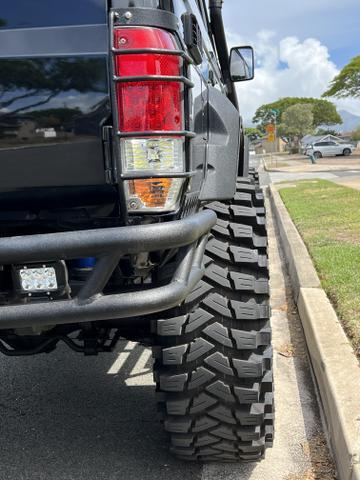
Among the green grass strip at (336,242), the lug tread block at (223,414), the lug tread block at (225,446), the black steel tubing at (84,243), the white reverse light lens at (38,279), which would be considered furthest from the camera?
the green grass strip at (336,242)

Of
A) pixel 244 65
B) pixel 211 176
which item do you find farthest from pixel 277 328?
pixel 211 176

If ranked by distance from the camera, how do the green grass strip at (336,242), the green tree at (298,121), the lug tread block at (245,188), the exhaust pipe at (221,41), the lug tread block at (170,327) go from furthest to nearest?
1. the green tree at (298,121)
2. the green grass strip at (336,242)
3. the exhaust pipe at (221,41)
4. the lug tread block at (245,188)
5. the lug tread block at (170,327)

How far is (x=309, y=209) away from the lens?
972 centimetres

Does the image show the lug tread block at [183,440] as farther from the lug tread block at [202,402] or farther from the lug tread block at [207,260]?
the lug tread block at [207,260]

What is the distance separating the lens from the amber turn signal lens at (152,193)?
1.71m

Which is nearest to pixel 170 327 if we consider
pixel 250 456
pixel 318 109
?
pixel 250 456

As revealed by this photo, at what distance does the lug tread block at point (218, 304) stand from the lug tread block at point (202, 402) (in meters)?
0.35

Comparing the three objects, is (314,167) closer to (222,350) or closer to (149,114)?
(222,350)

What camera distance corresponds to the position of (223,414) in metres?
2.18

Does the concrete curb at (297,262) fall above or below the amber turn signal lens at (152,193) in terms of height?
below

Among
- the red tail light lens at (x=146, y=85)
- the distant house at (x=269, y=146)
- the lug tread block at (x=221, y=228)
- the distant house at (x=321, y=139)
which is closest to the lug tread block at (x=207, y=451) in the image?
the lug tread block at (x=221, y=228)

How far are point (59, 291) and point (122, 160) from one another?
0.48m

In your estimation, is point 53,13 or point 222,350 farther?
point 222,350

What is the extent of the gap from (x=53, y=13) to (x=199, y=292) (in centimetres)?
113
